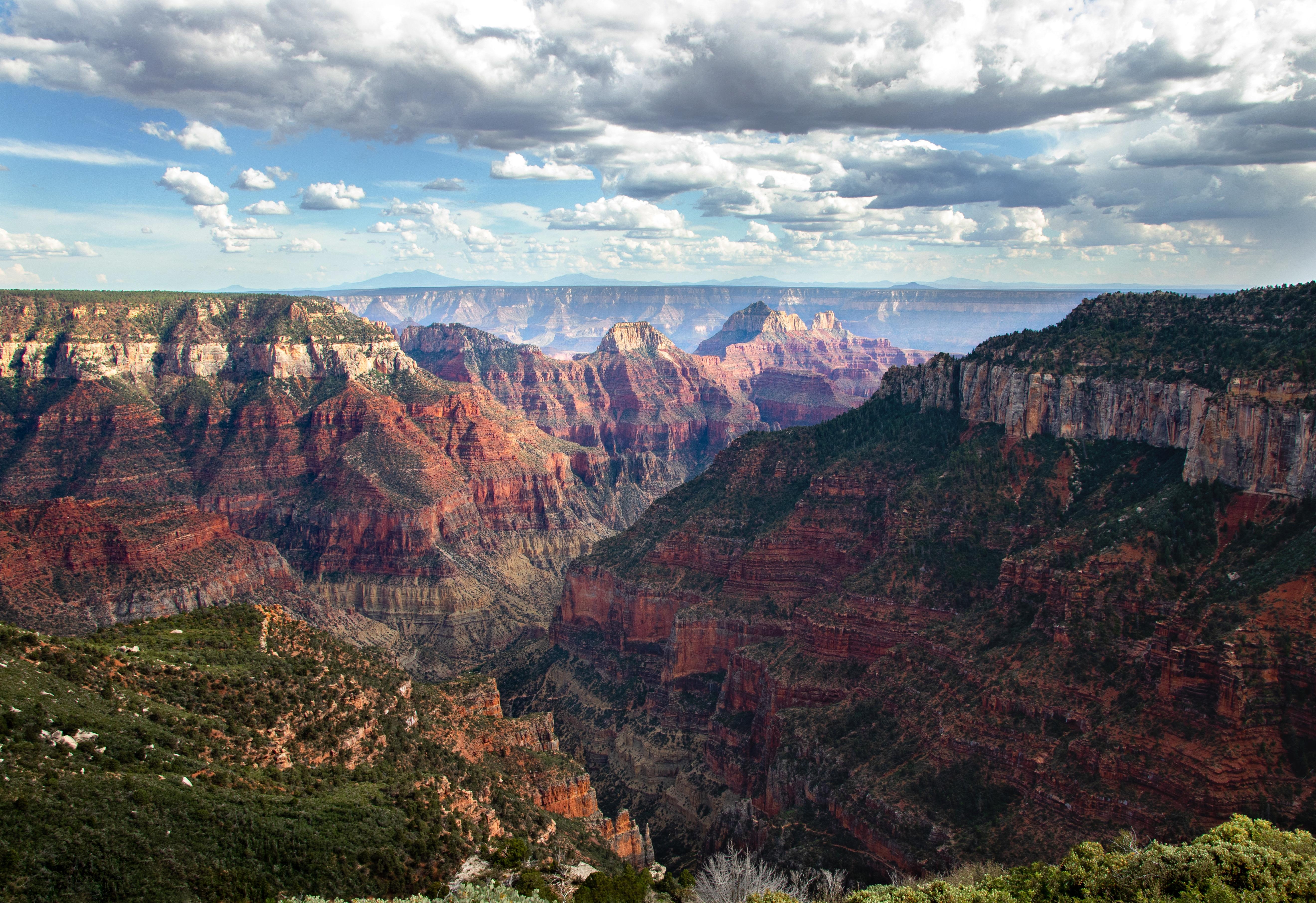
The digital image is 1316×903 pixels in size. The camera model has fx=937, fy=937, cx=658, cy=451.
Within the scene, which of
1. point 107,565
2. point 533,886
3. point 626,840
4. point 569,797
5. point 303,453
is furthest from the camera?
point 303,453

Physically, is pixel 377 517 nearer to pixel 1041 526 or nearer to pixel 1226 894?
pixel 1041 526

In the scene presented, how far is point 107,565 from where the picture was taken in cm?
10388

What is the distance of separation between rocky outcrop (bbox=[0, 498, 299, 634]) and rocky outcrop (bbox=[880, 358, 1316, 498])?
2916 inches

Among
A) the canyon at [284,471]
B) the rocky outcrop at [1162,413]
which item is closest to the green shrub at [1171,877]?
the rocky outcrop at [1162,413]

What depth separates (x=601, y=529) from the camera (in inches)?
7333

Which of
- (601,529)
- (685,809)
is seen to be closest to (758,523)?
(685,809)

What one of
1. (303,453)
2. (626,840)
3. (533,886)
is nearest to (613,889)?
(533,886)

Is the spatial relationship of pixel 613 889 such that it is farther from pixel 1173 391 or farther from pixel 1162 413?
pixel 1173 391

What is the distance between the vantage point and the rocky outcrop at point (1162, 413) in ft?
174

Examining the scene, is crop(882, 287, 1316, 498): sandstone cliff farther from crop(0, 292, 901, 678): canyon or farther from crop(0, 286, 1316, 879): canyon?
crop(0, 292, 901, 678): canyon

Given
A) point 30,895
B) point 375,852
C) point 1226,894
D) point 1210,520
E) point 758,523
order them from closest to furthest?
point 30,895
point 1226,894
point 375,852
point 1210,520
point 758,523

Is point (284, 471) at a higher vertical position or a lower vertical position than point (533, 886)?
lower

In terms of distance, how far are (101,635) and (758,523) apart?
197ft

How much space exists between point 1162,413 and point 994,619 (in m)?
19.1
